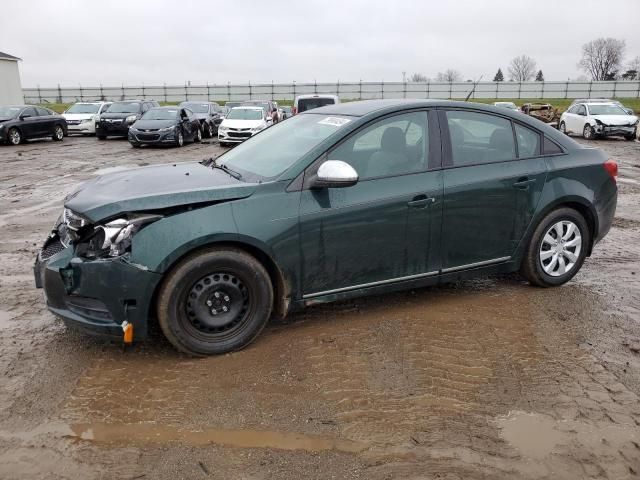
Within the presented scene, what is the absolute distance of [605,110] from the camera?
23516 mm

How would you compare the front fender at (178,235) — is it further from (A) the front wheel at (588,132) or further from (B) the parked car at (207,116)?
(A) the front wheel at (588,132)

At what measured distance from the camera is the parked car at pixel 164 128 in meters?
19.7

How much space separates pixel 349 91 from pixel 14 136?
39.3m

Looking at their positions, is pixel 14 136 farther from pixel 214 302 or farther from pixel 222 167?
pixel 214 302

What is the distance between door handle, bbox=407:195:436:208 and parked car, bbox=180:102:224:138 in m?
21.3

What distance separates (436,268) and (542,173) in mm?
1328

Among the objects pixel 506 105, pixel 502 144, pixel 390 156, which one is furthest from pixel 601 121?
pixel 390 156

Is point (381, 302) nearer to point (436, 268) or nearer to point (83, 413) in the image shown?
point (436, 268)

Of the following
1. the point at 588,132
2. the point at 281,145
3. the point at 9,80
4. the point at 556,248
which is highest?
the point at 9,80

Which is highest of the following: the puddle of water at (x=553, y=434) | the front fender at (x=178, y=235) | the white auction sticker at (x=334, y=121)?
the white auction sticker at (x=334, y=121)

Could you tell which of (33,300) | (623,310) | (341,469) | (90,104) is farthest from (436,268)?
(90,104)

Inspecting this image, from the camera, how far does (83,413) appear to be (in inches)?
124

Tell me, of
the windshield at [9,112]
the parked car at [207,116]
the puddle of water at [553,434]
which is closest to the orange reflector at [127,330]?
the puddle of water at [553,434]

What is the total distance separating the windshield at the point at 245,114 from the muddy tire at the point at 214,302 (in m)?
18.2
